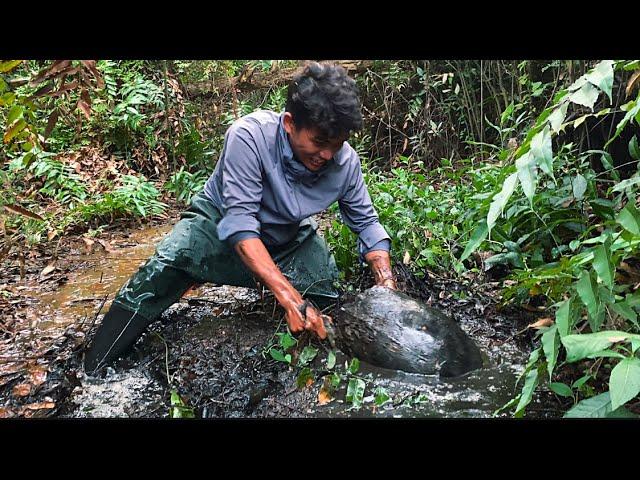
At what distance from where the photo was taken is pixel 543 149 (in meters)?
1.78

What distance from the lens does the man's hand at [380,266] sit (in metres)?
2.99

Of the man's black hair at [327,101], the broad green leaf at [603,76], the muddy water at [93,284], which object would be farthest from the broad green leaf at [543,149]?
the muddy water at [93,284]

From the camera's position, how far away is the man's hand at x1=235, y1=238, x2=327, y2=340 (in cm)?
251

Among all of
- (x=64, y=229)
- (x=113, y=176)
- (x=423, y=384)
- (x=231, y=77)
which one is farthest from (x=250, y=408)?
(x=231, y=77)

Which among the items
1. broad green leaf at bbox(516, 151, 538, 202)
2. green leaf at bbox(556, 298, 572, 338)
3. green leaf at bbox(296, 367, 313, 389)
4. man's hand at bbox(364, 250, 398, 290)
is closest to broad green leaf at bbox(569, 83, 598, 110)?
broad green leaf at bbox(516, 151, 538, 202)

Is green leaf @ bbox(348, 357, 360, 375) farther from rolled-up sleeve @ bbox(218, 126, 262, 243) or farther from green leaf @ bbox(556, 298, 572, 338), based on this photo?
green leaf @ bbox(556, 298, 572, 338)

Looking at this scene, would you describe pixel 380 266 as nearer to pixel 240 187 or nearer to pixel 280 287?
pixel 280 287

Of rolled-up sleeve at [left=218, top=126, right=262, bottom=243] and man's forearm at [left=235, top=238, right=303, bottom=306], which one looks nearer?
man's forearm at [left=235, top=238, right=303, bottom=306]

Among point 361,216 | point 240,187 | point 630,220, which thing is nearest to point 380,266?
point 361,216

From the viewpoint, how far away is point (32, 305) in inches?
141

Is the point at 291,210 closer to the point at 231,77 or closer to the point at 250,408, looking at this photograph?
the point at 250,408

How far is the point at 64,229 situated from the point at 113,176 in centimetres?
120

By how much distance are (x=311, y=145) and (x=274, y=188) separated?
287mm

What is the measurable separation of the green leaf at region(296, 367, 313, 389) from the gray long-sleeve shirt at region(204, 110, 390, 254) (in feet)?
2.01
